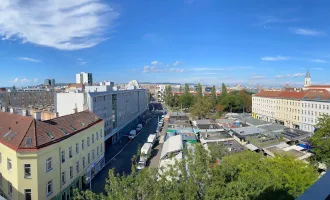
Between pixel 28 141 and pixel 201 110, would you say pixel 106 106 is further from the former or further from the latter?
pixel 201 110

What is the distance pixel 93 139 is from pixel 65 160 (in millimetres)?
5067

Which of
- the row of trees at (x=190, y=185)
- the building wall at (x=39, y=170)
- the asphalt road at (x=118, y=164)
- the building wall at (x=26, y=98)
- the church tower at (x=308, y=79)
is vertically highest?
the church tower at (x=308, y=79)

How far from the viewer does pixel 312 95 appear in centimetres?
4641

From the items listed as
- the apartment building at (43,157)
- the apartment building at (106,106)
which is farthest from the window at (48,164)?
the apartment building at (106,106)

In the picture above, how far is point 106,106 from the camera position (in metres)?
31.8

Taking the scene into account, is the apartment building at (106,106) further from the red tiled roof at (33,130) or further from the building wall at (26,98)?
the building wall at (26,98)

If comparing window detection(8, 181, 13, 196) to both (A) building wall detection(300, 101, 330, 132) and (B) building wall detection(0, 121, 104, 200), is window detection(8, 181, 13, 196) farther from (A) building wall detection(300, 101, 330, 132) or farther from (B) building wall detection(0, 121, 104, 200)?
(A) building wall detection(300, 101, 330, 132)

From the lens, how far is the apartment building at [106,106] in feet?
88.2

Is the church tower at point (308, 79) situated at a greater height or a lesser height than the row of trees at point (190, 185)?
greater

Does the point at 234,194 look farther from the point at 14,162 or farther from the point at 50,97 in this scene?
the point at 50,97

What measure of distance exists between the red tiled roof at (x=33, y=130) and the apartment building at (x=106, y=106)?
271 inches

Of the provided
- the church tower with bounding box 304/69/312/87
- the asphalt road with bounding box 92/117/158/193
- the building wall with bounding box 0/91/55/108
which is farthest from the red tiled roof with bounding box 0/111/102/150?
the church tower with bounding box 304/69/312/87

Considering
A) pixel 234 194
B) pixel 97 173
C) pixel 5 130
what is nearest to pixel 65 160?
pixel 5 130

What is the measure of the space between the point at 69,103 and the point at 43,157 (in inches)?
590
